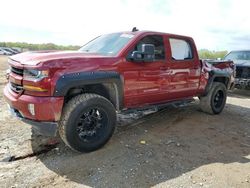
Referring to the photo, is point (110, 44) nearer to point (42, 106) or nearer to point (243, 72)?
point (42, 106)

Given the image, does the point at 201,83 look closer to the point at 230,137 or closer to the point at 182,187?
the point at 230,137

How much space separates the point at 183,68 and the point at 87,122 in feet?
8.91

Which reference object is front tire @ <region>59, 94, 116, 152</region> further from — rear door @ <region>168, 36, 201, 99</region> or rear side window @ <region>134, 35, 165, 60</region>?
rear door @ <region>168, 36, 201, 99</region>

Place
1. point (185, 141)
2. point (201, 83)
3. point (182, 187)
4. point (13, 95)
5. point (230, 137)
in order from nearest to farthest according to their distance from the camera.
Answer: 1. point (182, 187)
2. point (13, 95)
3. point (185, 141)
4. point (230, 137)
5. point (201, 83)

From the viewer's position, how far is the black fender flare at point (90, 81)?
4.40 m

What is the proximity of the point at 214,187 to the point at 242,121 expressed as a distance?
12.7 feet

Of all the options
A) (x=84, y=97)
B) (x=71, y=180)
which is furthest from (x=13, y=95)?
(x=71, y=180)

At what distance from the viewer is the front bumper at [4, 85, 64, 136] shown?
432cm

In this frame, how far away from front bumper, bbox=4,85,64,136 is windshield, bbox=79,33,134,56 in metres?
1.49

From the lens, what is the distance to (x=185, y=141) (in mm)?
5656

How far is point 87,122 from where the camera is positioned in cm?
481

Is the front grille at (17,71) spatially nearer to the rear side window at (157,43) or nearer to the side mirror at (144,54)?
the side mirror at (144,54)

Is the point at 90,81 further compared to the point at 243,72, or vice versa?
the point at 243,72

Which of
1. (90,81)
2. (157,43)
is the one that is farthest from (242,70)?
(90,81)
